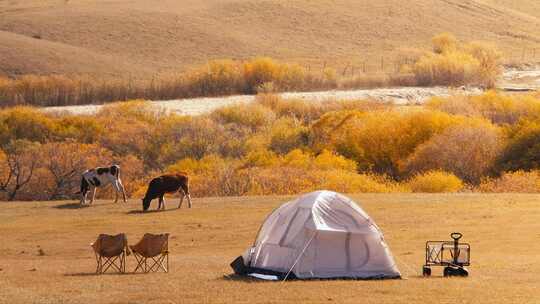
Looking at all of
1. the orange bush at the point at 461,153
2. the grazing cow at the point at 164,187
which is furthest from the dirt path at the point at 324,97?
the grazing cow at the point at 164,187

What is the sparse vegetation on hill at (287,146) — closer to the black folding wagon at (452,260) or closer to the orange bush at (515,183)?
the orange bush at (515,183)

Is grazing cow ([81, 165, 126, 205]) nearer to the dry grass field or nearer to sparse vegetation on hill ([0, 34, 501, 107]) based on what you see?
the dry grass field

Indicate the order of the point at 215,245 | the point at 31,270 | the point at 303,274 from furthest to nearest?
the point at 215,245 → the point at 31,270 → the point at 303,274

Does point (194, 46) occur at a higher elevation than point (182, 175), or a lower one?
lower

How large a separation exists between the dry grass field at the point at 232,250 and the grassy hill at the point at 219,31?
193 ft

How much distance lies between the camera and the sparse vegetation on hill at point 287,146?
63.2 metres

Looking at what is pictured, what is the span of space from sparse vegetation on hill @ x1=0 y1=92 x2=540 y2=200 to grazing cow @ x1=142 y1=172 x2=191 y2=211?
13000mm

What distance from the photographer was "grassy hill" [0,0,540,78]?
350ft

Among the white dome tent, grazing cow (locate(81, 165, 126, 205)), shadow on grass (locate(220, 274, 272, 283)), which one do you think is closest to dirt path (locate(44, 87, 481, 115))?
grazing cow (locate(81, 165, 126, 205))

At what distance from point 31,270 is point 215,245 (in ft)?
25.9

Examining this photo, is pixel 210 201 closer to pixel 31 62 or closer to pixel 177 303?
pixel 177 303

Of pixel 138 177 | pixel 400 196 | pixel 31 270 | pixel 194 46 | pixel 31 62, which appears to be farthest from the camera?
pixel 194 46

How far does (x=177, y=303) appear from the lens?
2505cm

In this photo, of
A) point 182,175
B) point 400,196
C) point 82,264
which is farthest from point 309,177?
point 82,264
